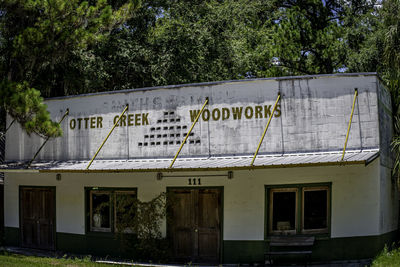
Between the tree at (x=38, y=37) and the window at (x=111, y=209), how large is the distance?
94.7 inches

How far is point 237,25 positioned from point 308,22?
3932mm

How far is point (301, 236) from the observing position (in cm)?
1337

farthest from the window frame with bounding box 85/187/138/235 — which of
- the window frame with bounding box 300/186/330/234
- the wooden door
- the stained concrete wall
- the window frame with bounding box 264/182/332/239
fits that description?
the window frame with bounding box 300/186/330/234

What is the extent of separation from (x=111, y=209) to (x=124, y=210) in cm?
79

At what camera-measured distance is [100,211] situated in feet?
51.5

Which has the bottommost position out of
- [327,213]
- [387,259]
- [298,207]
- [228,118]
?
[387,259]

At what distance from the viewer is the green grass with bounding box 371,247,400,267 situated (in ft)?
39.5

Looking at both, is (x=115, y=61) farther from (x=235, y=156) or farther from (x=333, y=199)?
(x=333, y=199)

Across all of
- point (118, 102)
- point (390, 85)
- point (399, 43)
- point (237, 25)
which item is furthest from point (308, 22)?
point (118, 102)

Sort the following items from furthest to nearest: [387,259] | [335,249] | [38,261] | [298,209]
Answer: [38,261] < [298,209] < [335,249] < [387,259]

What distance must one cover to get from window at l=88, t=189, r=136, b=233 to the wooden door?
1.63m

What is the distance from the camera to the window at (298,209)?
531 inches

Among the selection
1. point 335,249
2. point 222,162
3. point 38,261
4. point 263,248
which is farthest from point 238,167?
point 38,261

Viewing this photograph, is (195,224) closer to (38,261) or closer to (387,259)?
(38,261)
